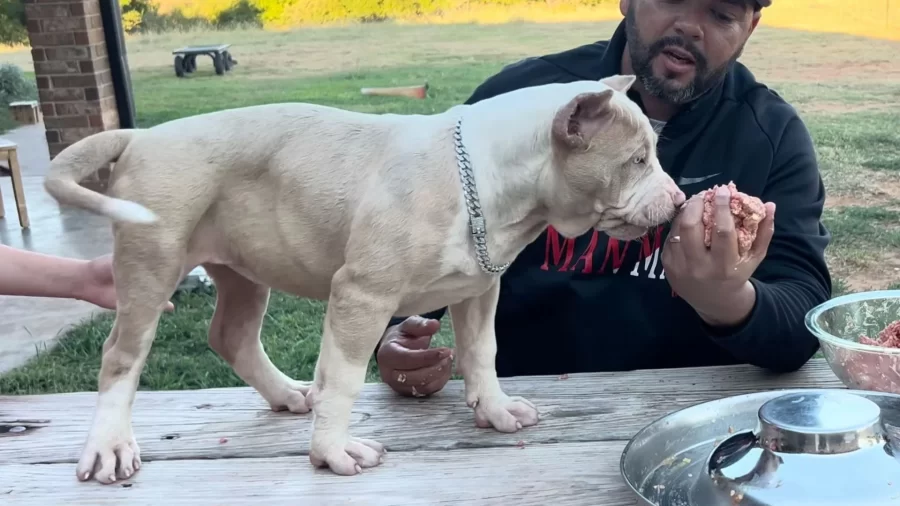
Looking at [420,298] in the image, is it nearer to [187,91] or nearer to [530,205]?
[530,205]

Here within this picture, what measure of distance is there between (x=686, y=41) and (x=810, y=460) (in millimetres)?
758

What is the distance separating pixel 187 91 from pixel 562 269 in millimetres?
4016

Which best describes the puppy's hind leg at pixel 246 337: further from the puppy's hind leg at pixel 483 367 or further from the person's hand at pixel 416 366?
the puppy's hind leg at pixel 483 367

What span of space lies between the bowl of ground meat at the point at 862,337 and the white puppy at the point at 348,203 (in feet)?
0.90

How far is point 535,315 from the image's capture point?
152 centimetres

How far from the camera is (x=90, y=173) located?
0.98 m

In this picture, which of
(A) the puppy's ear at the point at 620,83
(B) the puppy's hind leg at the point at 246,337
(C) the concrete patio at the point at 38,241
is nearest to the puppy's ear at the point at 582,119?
(A) the puppy's ear at the point at 620,83

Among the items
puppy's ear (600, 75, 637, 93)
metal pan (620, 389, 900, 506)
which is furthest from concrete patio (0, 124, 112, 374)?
metal pan (620, 389, 900, 506)

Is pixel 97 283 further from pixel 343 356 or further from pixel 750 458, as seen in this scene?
pixel 750 458

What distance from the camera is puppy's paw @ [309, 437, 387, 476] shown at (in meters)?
0.98

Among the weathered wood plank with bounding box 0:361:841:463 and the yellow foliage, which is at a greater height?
the yellow foliage

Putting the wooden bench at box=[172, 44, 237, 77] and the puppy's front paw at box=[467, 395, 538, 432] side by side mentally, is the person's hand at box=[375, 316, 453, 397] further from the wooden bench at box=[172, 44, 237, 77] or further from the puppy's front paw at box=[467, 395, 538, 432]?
the wooden bench at box=[172, 44, 237, 77]

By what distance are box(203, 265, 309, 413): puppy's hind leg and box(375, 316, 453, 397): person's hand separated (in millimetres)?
124

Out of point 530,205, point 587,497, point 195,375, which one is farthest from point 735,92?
point 195,375
